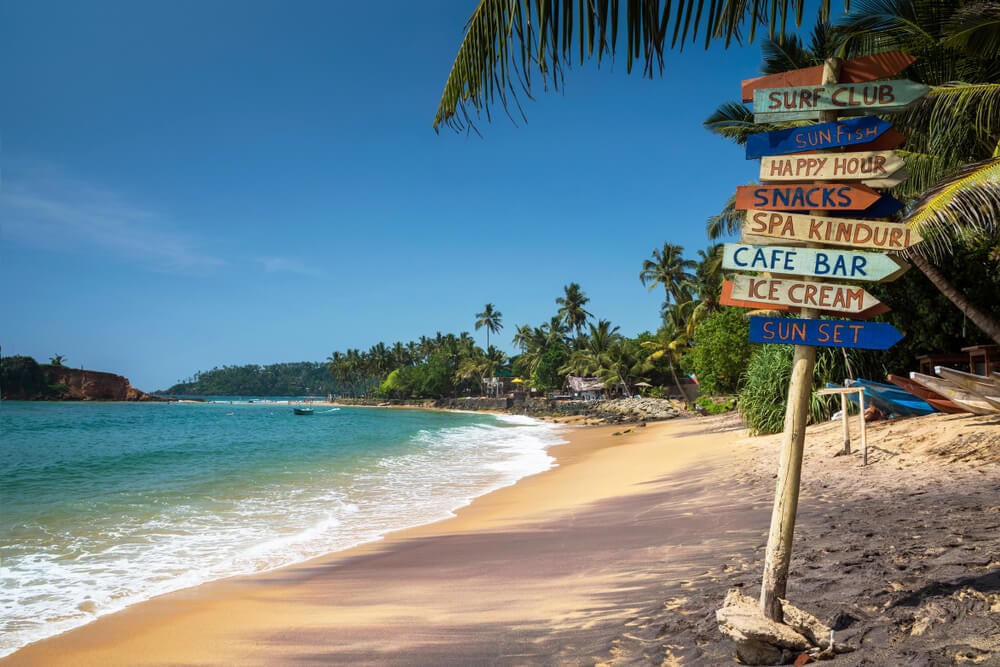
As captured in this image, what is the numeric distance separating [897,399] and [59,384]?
170778mm

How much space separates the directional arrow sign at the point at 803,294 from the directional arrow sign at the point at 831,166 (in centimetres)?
60

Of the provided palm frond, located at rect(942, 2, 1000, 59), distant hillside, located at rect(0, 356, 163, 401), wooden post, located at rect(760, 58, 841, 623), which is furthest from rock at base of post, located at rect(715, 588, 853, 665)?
distant hillside, located at rect(0, 356, 163, 401)

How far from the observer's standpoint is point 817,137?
11.0ft

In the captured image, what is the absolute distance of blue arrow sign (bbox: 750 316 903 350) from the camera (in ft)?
10.3

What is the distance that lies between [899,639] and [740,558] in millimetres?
2086

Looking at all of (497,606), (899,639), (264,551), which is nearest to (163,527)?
(264,551)

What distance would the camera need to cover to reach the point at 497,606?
4910 mm

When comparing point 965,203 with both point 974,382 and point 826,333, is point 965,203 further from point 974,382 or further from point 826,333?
point 826,333

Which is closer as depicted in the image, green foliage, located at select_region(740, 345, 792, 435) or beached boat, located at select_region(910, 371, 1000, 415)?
beached boat, located at select_region(910, 371, 1000, 415)

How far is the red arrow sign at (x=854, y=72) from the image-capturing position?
3271 millimetres

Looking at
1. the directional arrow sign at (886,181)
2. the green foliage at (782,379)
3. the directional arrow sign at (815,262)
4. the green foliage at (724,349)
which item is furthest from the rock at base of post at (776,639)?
the green foliage at (724,349)

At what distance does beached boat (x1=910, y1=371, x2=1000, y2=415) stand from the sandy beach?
21 centimetres

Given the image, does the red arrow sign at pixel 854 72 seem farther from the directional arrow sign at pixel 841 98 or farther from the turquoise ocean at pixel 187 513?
the turquoise ocean at pixel 187 513

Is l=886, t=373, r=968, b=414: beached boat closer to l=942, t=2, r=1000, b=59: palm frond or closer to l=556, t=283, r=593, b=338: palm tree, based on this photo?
l=942, t=2, r=1000, b=59: palm frond
